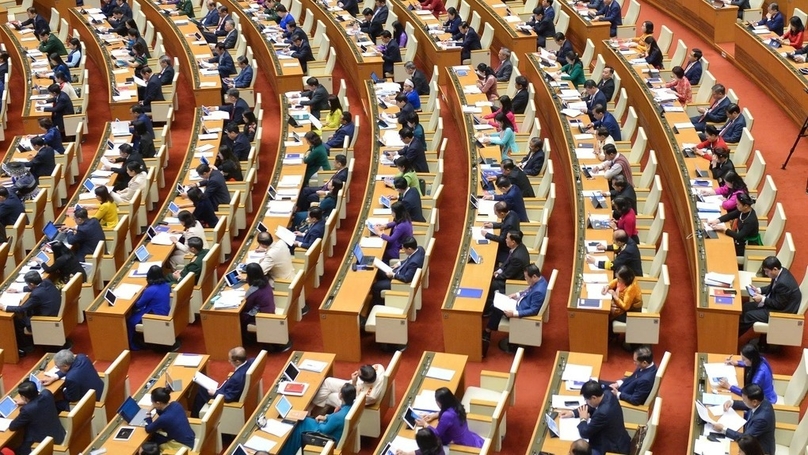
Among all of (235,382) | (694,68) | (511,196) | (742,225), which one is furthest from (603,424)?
(694,68)

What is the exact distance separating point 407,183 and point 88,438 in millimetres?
5602

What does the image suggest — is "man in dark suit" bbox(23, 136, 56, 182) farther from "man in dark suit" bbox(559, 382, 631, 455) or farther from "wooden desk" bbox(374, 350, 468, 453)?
"man in dark suit" bbox(559, 382, 631, 455)

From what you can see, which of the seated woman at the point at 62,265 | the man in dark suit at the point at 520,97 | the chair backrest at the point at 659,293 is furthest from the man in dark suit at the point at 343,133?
the chair backrest at the point at 659,293

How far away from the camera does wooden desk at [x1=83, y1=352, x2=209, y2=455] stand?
992cm

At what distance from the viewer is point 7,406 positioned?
10594 mm

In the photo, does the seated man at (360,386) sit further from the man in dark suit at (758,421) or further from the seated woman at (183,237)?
the seated woman at (183,237)

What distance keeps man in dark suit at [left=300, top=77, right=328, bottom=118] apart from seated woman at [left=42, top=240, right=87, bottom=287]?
227 inches

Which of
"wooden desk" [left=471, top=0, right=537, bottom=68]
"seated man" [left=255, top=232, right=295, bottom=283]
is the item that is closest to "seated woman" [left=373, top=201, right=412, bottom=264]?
"seated man" [left=255, top=232, right=295, bottom=283]

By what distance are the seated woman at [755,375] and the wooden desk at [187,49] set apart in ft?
38.2

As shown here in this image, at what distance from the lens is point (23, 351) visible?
12.9 m

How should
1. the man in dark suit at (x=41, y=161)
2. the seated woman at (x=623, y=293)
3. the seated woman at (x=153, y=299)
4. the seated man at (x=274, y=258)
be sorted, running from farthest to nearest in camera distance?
the man in dark suit at (x=41, y=161), the seated man at (x=274, y=258), the seated woman at (x=153, y=299), the seated woman at (x=623, y=293)

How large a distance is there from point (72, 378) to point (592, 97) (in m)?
9.29

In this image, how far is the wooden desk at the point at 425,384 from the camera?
32.4 feet

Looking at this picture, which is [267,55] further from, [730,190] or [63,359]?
[63,359]
